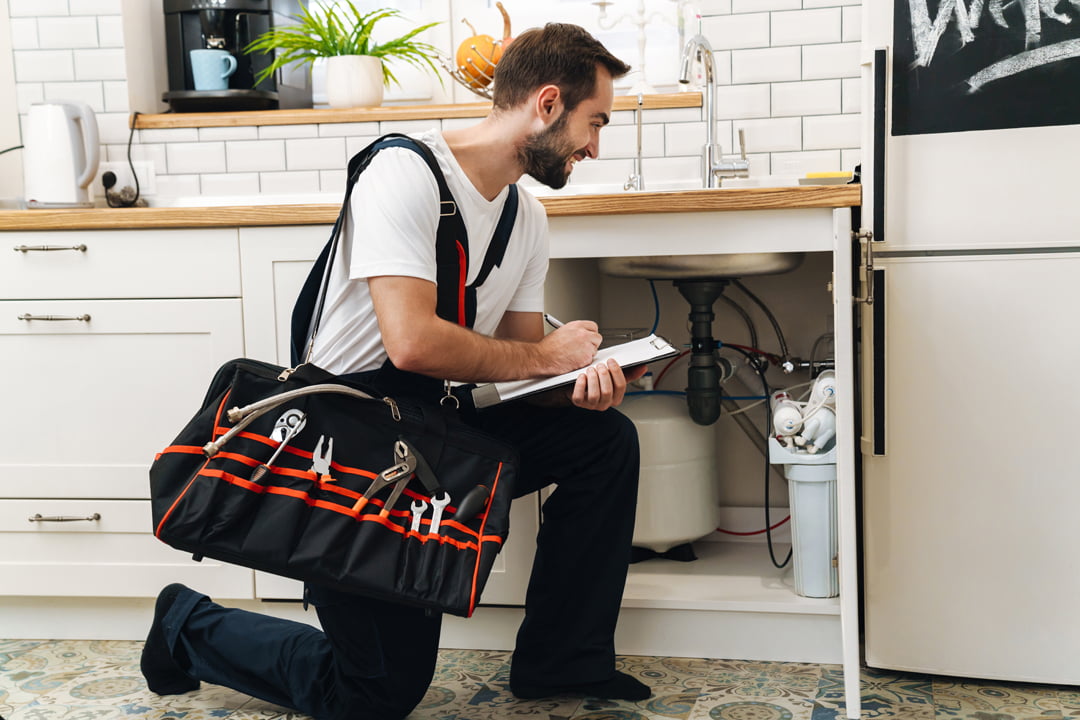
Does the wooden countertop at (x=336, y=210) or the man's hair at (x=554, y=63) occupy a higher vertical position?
the man's hair at (x=554, y=63)

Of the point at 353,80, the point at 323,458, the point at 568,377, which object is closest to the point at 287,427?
the point at 323,458

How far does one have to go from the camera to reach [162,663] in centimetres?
173

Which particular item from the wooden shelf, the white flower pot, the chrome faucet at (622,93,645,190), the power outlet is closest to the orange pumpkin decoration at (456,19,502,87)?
the wooden shelf

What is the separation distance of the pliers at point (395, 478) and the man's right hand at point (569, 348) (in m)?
0.29

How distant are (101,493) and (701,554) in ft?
4.03

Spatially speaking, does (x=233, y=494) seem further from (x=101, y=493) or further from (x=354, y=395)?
(x=101, y=493)

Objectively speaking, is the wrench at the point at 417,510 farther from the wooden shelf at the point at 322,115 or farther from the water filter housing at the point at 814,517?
the wooden shelf at the point at 322,115

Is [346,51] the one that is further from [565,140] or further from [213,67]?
[565,140]

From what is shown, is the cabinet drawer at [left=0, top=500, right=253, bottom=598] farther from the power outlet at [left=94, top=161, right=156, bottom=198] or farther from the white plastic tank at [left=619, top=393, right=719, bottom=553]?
the power outlet at [left=94, top=161, right=156, bottom=198]

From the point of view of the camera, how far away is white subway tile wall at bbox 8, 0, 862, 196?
225 centimetres

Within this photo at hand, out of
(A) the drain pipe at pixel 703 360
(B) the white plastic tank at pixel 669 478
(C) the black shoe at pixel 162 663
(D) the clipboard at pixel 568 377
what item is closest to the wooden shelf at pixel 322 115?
(A) the drain pipe at pixel 703 360

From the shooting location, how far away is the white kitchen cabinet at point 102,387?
6.26 feet

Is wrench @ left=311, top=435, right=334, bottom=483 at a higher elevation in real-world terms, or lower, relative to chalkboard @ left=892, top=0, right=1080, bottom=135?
lower

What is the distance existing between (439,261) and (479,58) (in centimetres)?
105
